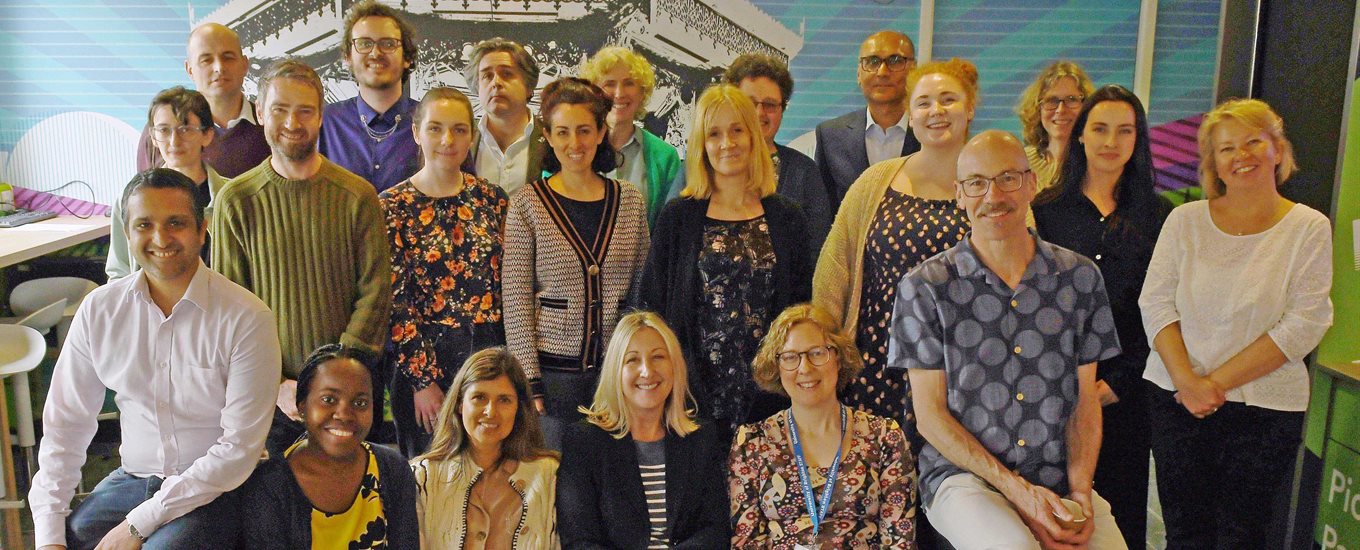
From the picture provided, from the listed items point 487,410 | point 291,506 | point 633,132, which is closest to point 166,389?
point 291,506

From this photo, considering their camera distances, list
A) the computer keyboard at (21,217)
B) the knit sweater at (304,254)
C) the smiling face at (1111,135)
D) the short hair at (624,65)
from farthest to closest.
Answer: the computer keyboard at (21,217)
the short hair at (624,65)
the smiling face at (1111,135)
the knit sweater at (304,254)

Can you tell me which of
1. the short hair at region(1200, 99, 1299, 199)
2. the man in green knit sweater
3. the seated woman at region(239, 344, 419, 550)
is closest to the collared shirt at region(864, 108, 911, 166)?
the short hair at region(1200, 99, 1299, 199)

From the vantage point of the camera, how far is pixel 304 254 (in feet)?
9.65

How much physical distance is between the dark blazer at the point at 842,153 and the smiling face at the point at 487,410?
1.62 metres

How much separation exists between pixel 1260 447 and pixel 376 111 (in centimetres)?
304

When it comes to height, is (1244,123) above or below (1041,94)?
below

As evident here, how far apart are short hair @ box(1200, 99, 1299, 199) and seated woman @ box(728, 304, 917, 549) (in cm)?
128

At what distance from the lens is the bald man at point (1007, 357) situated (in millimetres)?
2549

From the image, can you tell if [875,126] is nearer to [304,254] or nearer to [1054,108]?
[1054,108]

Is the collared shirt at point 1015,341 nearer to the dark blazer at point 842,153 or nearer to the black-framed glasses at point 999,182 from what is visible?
the black-framed glasses at point 999,182

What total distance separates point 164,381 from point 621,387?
1.15 m

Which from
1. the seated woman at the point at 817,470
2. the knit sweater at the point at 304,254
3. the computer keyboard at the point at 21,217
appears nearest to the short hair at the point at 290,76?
the knit sweater at the point at 304,254

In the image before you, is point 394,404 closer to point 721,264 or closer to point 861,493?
point 721,264

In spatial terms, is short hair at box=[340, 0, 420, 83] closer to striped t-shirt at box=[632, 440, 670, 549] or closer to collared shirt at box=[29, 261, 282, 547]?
collared shirt at box=[29, 261, 282, 547]
